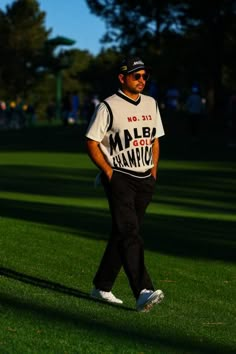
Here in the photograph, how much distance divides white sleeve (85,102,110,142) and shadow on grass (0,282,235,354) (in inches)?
52.8

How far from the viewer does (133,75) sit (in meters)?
8.85

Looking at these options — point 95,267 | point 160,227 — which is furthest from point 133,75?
point 160,227

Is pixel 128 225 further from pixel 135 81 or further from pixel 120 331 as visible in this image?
pixel 120 331

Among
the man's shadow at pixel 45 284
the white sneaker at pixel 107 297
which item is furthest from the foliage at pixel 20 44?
the white sneaker at pixel 107 297

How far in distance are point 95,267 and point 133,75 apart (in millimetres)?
3262

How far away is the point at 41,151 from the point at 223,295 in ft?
97.5

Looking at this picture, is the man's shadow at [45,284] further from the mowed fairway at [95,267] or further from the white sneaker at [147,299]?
the white sneaker at [147,299]

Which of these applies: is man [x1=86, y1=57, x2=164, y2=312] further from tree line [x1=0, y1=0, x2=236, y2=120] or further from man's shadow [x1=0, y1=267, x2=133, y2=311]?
tree line [x1=0, y1=0, x2=236, y2=120]

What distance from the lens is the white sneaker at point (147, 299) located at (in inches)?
339

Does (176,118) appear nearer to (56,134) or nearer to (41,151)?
(56,134)

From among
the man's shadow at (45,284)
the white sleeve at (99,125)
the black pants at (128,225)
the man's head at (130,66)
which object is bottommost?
the man's shadow at (45,284)

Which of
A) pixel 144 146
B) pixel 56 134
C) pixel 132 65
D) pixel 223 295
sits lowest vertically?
pixel 56 134

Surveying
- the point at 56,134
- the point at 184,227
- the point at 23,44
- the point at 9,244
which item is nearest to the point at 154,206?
the point at 184,227

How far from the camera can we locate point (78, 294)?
9578 millimetres
